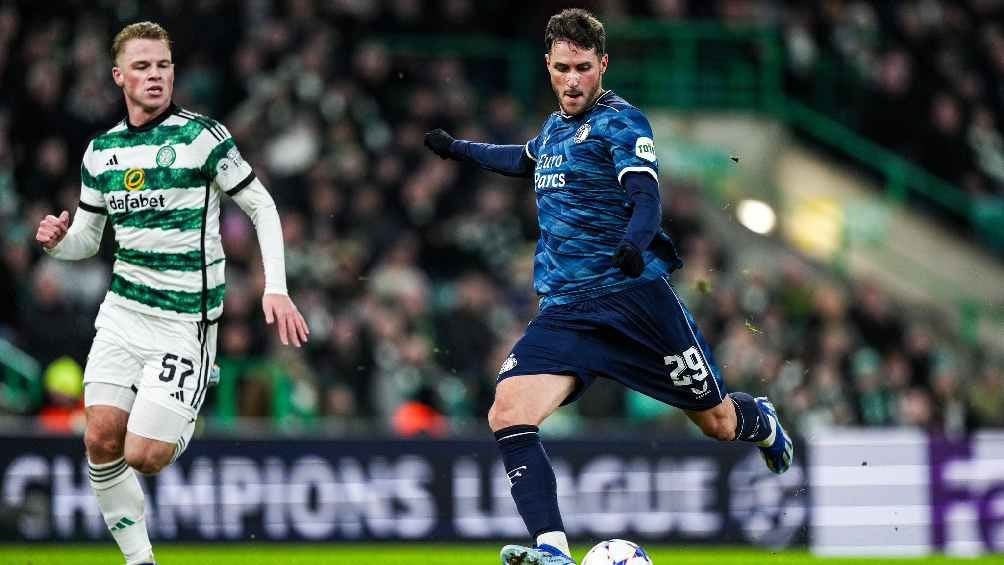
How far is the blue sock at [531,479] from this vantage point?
7258 mm

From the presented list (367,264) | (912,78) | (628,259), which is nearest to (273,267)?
(628,259)

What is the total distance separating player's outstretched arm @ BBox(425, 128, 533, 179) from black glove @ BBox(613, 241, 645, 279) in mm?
1413

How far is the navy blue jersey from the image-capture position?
7.50 metres

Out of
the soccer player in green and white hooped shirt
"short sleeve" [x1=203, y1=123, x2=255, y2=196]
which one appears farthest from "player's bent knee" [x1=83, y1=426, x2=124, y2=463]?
"short sleeve" [x1=203, y1=123, x2=255, y2=196]

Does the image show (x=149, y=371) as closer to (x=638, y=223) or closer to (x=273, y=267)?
(x=273, y=267)

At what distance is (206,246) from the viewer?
26.0 ft

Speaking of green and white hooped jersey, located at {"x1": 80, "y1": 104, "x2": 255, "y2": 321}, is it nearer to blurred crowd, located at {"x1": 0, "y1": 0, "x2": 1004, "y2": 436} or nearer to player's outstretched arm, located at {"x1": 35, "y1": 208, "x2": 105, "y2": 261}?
player's outstretched arm, located at {"x1": 35, "y1": 208, "x2": 105, "y2": 261}

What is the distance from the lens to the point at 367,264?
15.4 meters

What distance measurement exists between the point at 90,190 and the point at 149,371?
38.5 inches

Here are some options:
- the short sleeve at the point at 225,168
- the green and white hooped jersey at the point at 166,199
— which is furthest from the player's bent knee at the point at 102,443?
the short sleeve at the point at 225,168

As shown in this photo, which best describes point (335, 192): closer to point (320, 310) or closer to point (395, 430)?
point (320, 310)

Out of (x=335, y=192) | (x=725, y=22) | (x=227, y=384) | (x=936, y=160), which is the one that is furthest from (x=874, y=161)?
(x=227, y=384)

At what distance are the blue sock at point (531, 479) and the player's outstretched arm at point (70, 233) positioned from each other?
7.69 ft

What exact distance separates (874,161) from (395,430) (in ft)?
28.4
